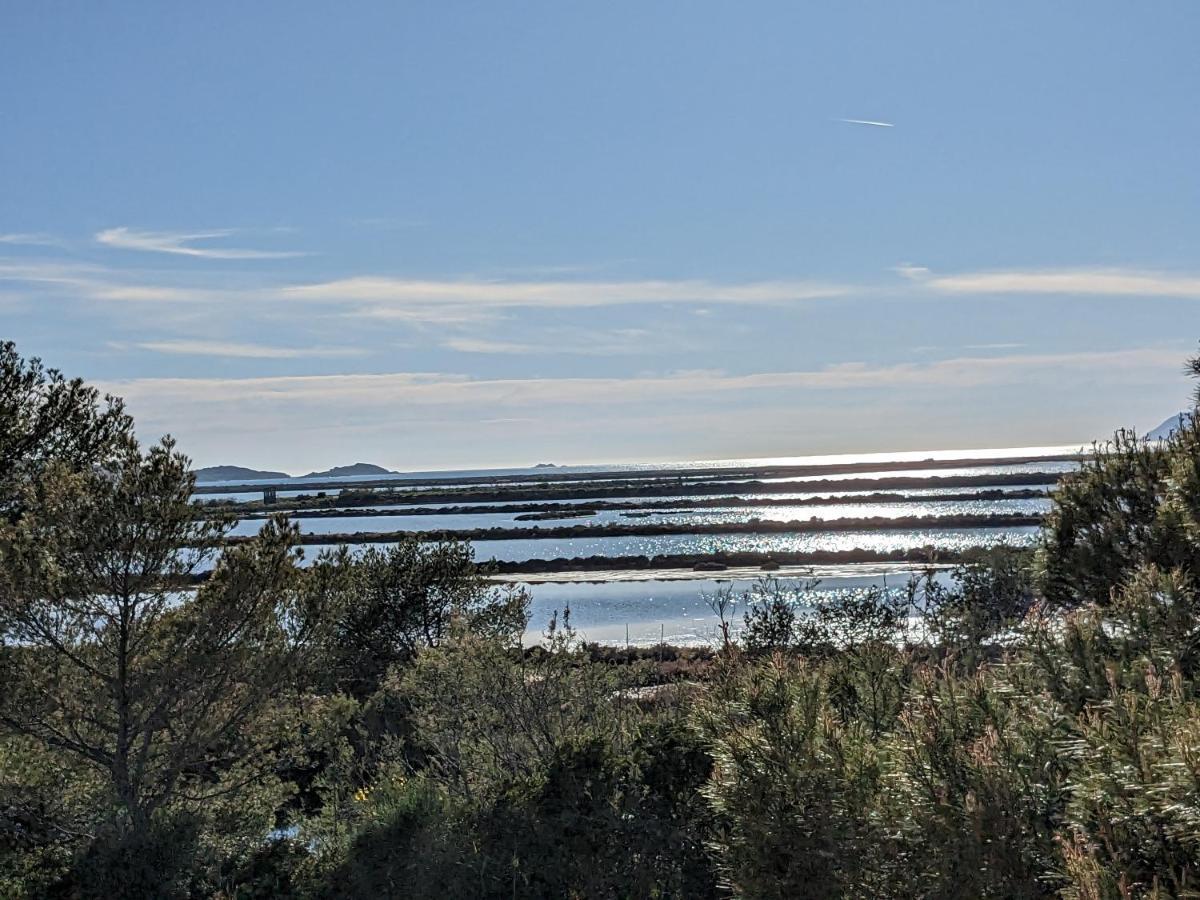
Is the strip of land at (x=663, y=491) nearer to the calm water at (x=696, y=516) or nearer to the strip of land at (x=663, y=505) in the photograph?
the strip of land at (x=663, y=505)

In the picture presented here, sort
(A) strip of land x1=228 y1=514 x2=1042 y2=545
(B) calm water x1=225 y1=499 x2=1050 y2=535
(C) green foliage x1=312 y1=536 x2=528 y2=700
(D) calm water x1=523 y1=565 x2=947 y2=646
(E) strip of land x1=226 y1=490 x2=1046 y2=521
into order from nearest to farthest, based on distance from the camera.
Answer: (C) green foliage x1=312 y1=536 x2=528 y2=700, (D) calm water x1=523 y1=565 x2=947 y2=646, (A) strip of land x1=228 y1=514 x2=1042 y2=545, (B) calm water x1=225 y1=499 x2=1050 y2=535, (E) strip of land x1=226 y1=490 x2=1046 y2=521

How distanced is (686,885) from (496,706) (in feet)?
11.9

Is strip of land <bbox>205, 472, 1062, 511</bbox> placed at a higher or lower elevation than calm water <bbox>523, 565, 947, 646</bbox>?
higher

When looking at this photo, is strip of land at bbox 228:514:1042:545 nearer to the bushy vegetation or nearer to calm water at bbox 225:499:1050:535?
calm water at bbox 225:499:1050:535

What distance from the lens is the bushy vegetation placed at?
4.47 m

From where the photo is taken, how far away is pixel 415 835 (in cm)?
898

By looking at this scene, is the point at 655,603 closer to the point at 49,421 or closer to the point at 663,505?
the point at 49,421

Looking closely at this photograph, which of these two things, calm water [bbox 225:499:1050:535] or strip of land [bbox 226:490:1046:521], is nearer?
calm water [bbox 225:499:1050:535]

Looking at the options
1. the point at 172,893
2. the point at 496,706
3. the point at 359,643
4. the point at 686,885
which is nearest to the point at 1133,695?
the point at 686,885

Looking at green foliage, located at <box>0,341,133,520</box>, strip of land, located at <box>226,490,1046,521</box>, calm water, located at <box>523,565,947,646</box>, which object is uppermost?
green foliage, located at <box>0,341,133,520</box>

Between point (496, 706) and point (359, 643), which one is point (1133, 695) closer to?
point (496, 706)

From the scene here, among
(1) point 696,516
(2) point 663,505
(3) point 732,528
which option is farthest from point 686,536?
(2) point 663,505

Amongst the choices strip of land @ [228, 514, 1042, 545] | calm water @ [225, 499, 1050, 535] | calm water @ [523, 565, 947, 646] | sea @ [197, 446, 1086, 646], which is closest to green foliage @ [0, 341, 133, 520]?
sea @ [197, 446, 1086, 646]

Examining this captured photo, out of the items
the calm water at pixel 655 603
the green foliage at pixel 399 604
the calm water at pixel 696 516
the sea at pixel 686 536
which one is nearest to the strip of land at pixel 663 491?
the sea at pixel 686 536
